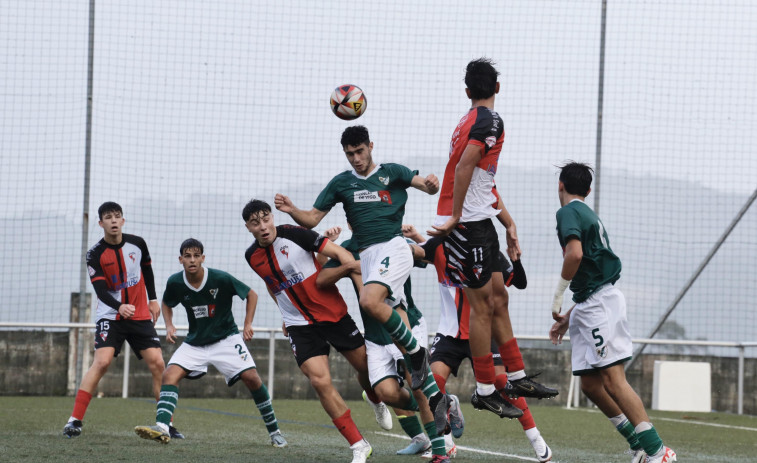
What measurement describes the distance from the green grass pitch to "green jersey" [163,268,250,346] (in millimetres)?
824

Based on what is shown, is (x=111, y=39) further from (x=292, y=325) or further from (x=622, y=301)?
(x=622, y=301)

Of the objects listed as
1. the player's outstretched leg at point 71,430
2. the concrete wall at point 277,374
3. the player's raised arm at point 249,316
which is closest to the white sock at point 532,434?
the player's raised arm at point 249,316

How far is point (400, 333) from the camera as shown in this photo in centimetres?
633

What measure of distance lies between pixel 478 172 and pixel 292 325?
1680 mm

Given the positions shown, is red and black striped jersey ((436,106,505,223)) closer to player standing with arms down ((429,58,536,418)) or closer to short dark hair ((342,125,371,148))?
player standing with arms down ((429,58,536,418))

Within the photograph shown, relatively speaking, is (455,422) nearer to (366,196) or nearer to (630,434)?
(630,434)

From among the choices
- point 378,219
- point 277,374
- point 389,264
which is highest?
point 378,219

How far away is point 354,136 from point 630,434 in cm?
269

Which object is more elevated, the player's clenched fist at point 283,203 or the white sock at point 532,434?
the player's clenched fist at point 283,203

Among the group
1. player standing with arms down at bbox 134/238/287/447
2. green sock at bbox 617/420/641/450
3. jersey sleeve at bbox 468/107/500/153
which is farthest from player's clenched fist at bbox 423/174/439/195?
player standing with arms down at bbox 134/238/287/447

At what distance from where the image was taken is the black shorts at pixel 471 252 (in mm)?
6195

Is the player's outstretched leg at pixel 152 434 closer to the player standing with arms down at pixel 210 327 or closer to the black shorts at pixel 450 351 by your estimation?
the player standing with arms down at pixel 210 327

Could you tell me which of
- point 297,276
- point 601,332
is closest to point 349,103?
point 297,276

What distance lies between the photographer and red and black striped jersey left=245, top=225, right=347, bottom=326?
6.89 metres
